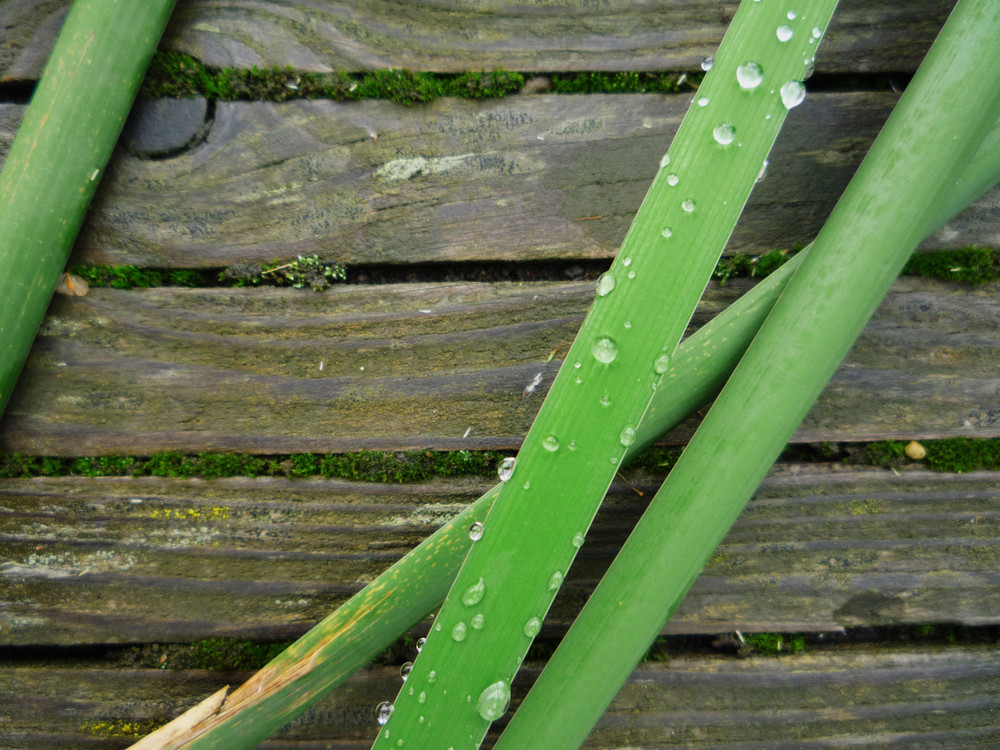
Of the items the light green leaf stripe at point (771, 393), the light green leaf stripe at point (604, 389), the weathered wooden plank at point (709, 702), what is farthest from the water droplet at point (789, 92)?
the weathered wooden plank at point (709, 702)

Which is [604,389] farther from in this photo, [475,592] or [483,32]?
[483,32]

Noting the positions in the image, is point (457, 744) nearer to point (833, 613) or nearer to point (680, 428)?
point (680, 428)

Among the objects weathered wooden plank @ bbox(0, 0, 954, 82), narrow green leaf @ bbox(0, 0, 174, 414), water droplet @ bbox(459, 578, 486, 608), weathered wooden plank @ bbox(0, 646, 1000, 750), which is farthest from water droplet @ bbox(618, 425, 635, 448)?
narrow green leaf @ bbox(0, 0, 174, 414)

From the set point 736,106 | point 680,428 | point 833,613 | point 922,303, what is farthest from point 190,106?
point 833,613

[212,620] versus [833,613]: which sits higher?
[212,620]

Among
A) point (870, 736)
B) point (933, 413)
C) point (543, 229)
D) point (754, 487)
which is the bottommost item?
point (870, 736)

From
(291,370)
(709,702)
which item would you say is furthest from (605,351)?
(709,702)

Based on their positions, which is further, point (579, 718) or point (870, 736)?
point (870, 736)
